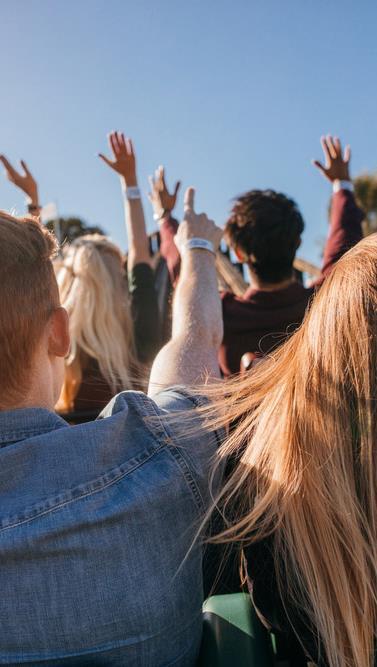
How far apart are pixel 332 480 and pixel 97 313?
204 cm

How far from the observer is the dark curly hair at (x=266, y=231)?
2805 mm

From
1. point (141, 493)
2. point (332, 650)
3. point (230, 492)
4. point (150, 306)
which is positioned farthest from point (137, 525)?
point (150, 306)

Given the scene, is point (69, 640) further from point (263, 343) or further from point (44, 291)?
point (263, 343)

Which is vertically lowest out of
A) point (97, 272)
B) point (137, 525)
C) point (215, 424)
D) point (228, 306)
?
point (137, 525)

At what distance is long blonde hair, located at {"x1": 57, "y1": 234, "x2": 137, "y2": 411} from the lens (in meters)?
2.93

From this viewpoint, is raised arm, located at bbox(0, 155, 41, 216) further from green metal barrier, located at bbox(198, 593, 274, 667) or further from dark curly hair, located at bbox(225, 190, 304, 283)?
green metal barrier, located at bbox(198, 593, 274, 667)

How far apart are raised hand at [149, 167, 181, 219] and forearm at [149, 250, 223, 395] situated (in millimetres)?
1337

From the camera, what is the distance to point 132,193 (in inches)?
128

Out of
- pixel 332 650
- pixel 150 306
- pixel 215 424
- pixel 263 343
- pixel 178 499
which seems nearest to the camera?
pixel 332 650

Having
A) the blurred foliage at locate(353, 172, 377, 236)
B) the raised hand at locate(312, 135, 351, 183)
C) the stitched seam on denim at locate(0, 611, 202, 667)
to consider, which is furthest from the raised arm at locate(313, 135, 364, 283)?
the blurred foliage at locate(353, 172, 377, 236)

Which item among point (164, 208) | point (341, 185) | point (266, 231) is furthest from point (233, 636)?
point (341, 185)

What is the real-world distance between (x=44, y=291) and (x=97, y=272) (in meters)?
1.81

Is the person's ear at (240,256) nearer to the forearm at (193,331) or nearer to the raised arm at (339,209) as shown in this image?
the raised arm at (339,209)

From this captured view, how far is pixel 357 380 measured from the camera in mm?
1115
